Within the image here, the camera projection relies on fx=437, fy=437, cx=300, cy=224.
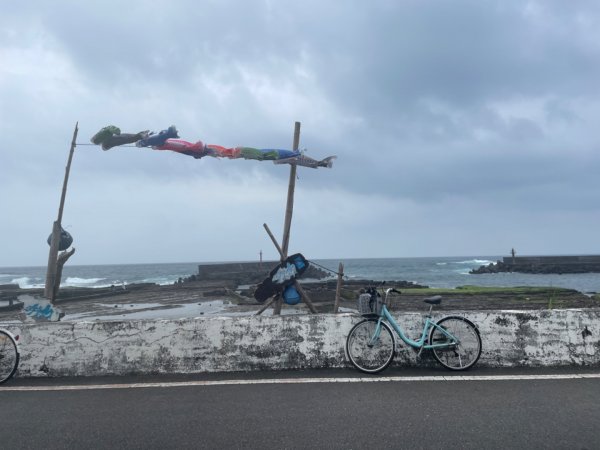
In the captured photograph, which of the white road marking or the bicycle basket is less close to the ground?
the bicycle basket

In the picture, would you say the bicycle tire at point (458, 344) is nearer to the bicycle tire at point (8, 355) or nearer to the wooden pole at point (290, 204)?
the wooden pole at point (290, 204)

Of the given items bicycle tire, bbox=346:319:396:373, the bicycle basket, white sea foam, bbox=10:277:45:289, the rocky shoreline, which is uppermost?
the bicycle basket

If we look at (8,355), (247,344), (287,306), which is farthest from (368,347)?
(287,306)

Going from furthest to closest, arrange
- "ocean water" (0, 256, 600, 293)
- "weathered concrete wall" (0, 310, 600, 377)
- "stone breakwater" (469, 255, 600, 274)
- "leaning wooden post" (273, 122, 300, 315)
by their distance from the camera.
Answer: "stone breakwater" (469, 255, 600, 274) < "ocean water" (0, 256, 600, 293) < "leaning wooden post" (273, 122, 300, 315) < "weathered concrete wall" (0, 310, 600, 377)

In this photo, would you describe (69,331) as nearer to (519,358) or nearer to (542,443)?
(542,443)

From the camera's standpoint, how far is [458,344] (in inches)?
227

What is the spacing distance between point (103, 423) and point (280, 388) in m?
1.88

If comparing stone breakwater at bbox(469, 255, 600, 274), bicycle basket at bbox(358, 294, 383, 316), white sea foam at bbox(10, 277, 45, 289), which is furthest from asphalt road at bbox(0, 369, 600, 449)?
stone breakwater at bbox(469, 255, 600, 274)

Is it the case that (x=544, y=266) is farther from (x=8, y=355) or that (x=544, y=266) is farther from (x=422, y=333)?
(x=8, y=355)

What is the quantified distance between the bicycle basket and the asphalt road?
0.80 metres

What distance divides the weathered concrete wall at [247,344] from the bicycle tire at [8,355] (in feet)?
0.67

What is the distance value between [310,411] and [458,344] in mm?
2496

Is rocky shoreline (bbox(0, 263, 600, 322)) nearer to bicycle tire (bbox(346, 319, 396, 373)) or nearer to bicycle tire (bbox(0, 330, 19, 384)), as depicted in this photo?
bicycle tire (bbox(0, 330, 19, 384))

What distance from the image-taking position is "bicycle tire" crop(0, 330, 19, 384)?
5762 mm
